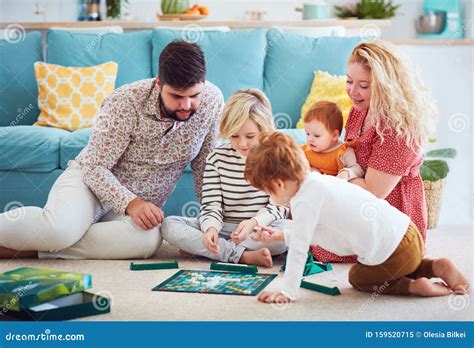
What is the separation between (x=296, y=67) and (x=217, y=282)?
167 cm

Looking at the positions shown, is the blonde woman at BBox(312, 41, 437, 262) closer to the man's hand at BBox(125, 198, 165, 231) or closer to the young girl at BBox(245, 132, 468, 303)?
the young girl at BBox(245, 132, 468, 303)

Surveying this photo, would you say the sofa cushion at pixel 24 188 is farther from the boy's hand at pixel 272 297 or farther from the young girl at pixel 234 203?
the boy's hand at pixel 272 297

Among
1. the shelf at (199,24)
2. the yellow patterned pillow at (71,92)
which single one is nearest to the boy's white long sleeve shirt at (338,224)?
the yellow patterned pillow at (71,92)

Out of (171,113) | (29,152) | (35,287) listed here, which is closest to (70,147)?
(29,152)

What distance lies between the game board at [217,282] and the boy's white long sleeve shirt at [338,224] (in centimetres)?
20

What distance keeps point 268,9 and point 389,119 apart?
258 cm

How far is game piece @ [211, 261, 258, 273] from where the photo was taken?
219 centimetres

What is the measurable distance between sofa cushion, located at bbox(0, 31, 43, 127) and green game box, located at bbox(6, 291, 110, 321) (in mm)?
1846

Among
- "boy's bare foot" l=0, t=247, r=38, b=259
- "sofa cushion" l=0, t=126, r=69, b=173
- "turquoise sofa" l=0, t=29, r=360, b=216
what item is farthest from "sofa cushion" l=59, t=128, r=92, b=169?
"boy's bare foot" l=0, t=247, r=38, b=259

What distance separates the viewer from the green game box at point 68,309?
1.72 metres

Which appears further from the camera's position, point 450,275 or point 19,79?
point 19,79

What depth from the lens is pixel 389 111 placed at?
2.13 meters

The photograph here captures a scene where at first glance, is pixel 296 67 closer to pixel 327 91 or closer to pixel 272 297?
pixel 327 91
